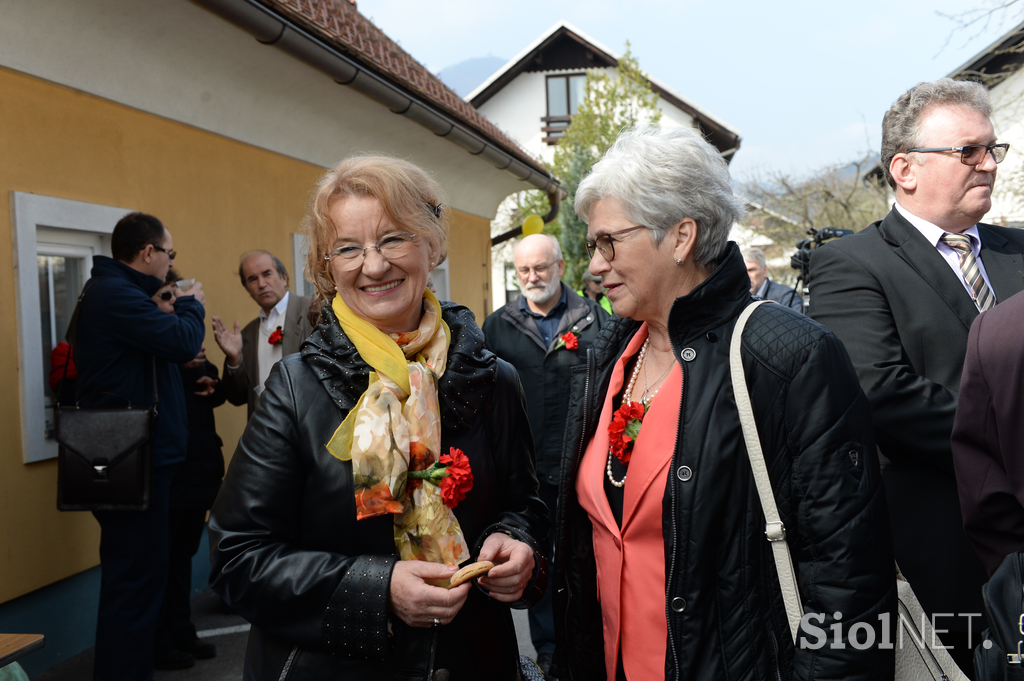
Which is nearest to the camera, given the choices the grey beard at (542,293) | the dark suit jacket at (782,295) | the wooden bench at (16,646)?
the wooden bench at (16,646)

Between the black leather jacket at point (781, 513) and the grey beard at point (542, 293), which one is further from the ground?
the grey beard at point (542, 293)

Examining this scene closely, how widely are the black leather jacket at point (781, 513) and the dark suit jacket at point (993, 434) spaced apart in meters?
0.26

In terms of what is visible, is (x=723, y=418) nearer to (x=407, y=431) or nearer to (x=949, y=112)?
(x=407, y=431)

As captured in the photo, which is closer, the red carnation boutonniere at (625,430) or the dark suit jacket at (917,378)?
the red carnation boutonniere at (625,430)

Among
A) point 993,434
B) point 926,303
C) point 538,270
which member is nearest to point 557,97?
point 538,270

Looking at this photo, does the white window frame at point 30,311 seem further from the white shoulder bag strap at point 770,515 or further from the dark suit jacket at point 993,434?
the dark suit jacket at point 993,434

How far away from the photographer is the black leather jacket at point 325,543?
1738 millimetres

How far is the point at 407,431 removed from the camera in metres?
1.89

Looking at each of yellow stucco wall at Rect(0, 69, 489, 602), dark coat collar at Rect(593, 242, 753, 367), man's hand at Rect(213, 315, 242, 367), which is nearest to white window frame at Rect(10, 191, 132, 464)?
yellow stucco wall at Rect(0, 69, 489, 602)

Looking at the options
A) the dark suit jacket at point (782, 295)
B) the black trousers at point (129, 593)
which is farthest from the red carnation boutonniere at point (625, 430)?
the dark suit jacket at point (782, 295)

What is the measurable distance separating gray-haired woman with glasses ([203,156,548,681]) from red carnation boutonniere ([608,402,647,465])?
300mm

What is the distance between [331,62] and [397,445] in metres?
4.32

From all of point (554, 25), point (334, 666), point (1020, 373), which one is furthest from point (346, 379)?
point (554, 25)

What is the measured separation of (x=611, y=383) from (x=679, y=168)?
2.08ft
